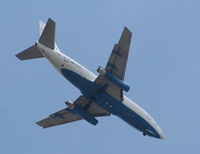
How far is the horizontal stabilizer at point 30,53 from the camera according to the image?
73.9 metres

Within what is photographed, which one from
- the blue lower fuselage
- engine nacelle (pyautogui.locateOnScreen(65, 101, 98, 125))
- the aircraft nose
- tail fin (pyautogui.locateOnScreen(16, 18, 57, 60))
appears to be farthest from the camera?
the aircraft nose

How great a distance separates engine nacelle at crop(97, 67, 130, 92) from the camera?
70812mm

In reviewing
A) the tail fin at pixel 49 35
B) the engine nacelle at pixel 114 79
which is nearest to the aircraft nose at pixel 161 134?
the engine nacelle at pixel 114 79

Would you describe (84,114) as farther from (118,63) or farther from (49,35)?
(49,35)

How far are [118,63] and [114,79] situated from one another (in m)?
2.46

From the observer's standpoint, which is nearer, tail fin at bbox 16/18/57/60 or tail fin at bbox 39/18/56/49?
tail fin at bbox 39/18/56/49

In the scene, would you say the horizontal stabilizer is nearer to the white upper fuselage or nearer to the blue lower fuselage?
the white upper fuselage

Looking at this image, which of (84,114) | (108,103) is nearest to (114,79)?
(108,103)

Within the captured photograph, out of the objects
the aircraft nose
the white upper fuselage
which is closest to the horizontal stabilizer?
the white upper fuselage

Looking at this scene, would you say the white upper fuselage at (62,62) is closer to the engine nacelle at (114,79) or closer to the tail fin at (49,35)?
the tail fin at (49,35)

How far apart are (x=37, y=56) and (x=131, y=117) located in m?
15.3

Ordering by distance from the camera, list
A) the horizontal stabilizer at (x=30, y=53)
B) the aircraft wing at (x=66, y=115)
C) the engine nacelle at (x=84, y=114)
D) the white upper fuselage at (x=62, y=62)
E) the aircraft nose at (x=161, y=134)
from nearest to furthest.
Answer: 1. the white upper fuselage at (x=62, y=62)
2. the horizontal stabilizer at (x=30, y=53)
3. the engine nacelle at (x=84, y=114)
4. the aircraft nose at (x=161, y=134)
5. the aircraft wing at (x=66, y=115)

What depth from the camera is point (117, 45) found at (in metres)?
68.6

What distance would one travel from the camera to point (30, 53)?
244ft
